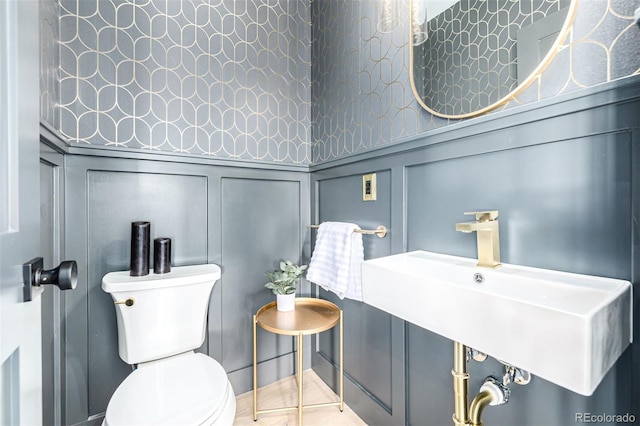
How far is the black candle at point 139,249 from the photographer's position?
4.19 ft

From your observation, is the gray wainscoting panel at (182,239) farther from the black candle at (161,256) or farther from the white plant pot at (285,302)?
the white plant pot at (285,302)

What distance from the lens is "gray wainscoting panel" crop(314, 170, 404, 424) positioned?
1.32m

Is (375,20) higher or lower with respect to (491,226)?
higher

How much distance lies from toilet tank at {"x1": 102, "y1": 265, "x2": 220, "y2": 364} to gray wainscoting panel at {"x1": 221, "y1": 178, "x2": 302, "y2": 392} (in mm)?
294

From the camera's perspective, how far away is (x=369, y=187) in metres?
1.40

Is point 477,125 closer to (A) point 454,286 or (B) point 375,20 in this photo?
(A) point 454,286

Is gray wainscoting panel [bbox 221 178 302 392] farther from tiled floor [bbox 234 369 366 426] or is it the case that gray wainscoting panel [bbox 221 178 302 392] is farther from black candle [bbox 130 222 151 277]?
black candle [bbox 130 222 151 277]

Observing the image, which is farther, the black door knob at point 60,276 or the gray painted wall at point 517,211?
the gray painted wall at point 517,211

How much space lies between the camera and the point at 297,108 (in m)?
1.86

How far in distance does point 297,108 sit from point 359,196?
30.9 inches

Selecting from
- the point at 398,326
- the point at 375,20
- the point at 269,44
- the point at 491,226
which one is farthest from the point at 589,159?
the point at 269,44

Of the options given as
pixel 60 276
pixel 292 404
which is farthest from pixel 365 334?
pixel 60 276

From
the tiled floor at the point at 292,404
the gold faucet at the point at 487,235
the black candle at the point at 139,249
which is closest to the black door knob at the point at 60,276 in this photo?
the black candle at the point at 139,249

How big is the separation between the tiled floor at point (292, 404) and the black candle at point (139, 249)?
896 mm
